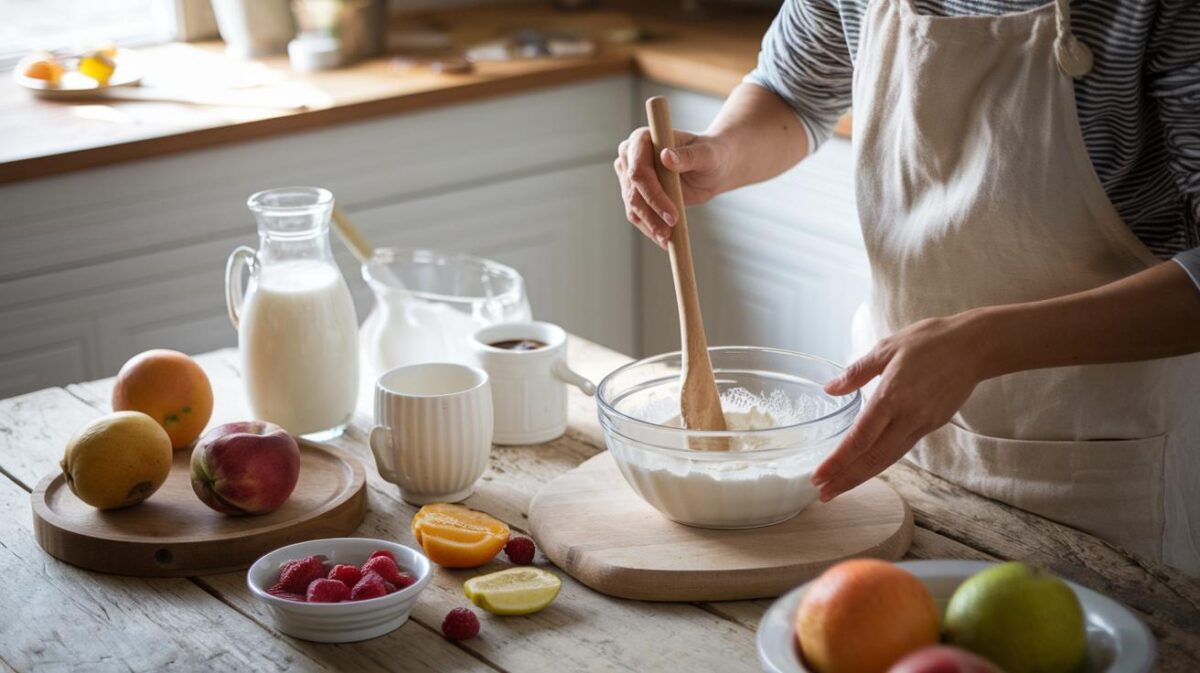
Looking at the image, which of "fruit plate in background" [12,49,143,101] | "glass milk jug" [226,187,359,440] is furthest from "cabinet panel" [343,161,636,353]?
"glass milk jug" [226,187,359,440]

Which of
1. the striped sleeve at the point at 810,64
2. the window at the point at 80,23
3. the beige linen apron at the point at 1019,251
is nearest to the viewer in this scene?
the beige linen apron at the point at 1019,251

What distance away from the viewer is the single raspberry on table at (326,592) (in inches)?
40.4

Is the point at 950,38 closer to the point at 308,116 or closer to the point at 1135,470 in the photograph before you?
the point at 1135,470

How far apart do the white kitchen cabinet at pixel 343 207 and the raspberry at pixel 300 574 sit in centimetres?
128

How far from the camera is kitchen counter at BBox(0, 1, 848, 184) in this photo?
2.17 m

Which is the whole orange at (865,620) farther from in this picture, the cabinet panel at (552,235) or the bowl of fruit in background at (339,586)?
the cabinet panel at (552,235)

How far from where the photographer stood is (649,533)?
3.82 ft

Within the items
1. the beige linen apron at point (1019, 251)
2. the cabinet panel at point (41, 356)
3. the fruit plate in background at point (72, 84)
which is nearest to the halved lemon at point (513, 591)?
the beige linen apron at point (1019, 251)

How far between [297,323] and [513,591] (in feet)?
1.45

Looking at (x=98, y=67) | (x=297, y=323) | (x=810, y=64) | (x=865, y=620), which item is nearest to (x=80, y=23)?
(x=98, y=67)

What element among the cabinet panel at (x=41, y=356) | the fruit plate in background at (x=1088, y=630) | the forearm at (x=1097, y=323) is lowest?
the cabinet panel at (x=41, y=356)

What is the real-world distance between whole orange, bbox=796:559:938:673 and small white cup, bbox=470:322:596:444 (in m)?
0.57

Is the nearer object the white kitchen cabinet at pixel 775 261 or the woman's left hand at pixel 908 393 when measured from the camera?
the woman's left hand at pixel 908 393

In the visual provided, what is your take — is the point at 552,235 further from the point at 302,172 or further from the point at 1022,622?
the point at 1022,622
